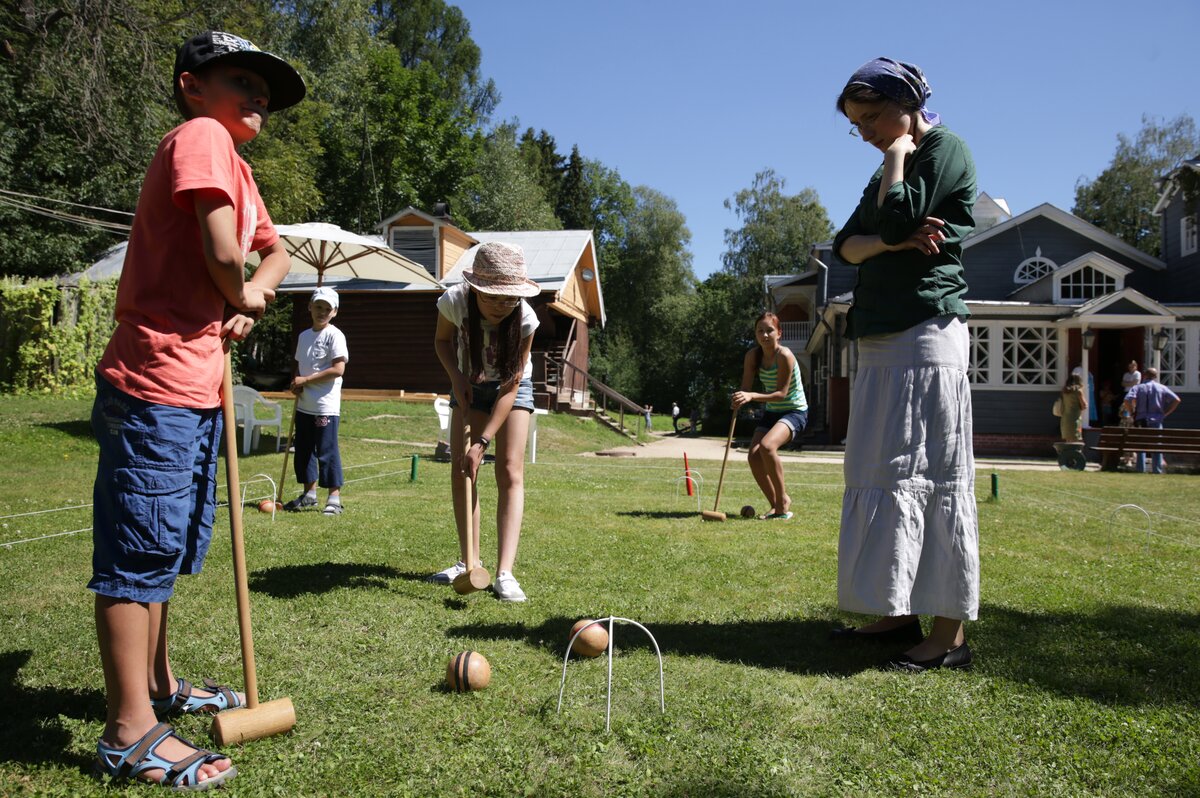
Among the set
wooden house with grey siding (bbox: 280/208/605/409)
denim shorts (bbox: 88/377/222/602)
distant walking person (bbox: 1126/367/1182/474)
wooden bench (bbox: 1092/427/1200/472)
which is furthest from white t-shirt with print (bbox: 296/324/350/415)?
wooden house with grey siding (bbox: 280/208/605/409)

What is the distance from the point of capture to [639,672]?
139 inches

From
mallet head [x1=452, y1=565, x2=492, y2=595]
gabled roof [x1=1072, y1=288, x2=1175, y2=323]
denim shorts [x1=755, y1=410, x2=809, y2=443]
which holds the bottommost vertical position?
mallet head [x1=452, y1=565, x2=492, y2=595]

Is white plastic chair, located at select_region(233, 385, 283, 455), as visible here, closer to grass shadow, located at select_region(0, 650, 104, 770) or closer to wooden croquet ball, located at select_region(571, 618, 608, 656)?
grass shadow, located at select_region(0, 650, 104, 770)

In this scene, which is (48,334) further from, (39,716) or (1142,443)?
(1142,443)

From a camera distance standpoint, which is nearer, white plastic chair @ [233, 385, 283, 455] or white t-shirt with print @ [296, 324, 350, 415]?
white t-shirt with print @ [296, 324, 350, 415]

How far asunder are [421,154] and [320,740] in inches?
1550

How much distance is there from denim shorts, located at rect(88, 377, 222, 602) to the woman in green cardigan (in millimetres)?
2654

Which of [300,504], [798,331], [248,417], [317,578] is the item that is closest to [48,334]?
[248,417]

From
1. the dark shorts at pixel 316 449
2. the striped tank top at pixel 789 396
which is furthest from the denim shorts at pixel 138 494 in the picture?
the striped tank top at pixel 789 396

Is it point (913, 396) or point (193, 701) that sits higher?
point (913, 396)

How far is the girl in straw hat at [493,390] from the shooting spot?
4754mm

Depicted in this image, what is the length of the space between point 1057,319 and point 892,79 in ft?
68.9

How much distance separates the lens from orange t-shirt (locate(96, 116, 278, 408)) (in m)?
2.63

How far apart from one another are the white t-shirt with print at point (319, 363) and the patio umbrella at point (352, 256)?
7.29 meters
